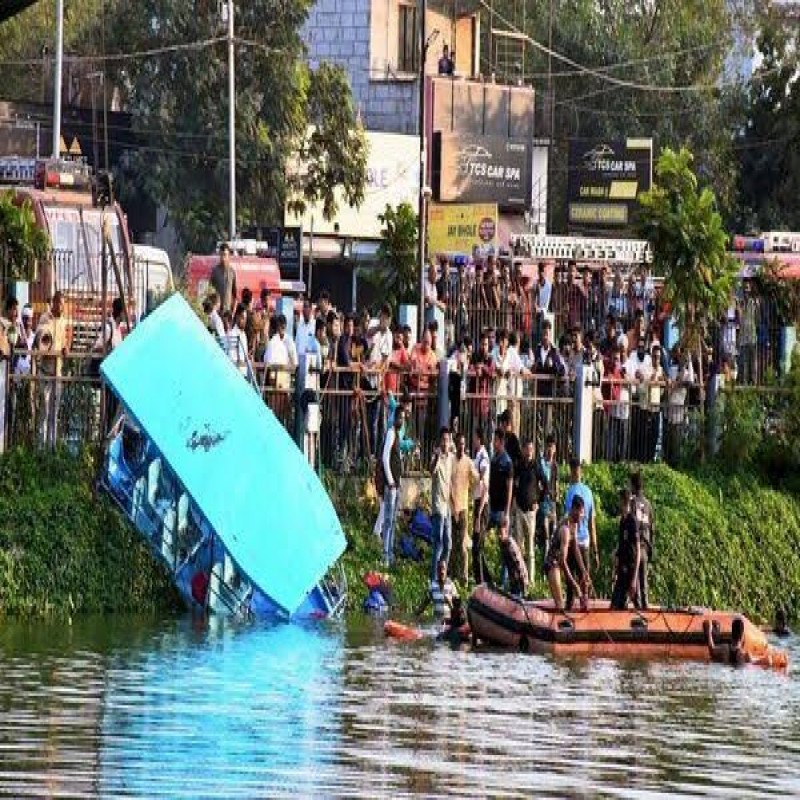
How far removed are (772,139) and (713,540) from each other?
1653 inches

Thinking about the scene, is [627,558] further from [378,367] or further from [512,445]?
[378,367]

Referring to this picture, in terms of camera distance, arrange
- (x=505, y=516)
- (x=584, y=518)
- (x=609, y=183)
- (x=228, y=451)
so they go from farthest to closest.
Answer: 1. (x=609, y=183)
2. (x=505, y=516)
3. (x=584, y=518)
4. (x=228, y=451)

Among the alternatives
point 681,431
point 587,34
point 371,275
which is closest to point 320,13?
point 587,34

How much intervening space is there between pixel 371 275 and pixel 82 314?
1969 cm

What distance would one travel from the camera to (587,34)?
269ft

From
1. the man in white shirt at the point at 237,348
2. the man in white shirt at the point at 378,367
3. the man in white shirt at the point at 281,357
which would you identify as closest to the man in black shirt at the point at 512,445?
the man in white shirt at the point at 378,367

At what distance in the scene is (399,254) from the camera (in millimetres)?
55000

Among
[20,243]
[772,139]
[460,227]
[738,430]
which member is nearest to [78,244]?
[20,243]

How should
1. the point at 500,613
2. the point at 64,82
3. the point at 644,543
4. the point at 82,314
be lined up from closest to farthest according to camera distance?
the point at 500,613
the point at 644,543
the point at 82,314
the point at 64,82

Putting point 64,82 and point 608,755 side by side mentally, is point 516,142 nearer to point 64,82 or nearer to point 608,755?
point 64,82

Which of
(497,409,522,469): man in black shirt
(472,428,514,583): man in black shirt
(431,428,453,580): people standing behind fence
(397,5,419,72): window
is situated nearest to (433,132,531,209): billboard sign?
(397,5,419,72): window

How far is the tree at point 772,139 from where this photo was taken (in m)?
80.2

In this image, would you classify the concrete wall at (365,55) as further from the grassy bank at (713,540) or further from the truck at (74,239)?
the grassy bank at (713,540)

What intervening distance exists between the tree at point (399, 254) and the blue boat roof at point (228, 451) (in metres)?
18.5
